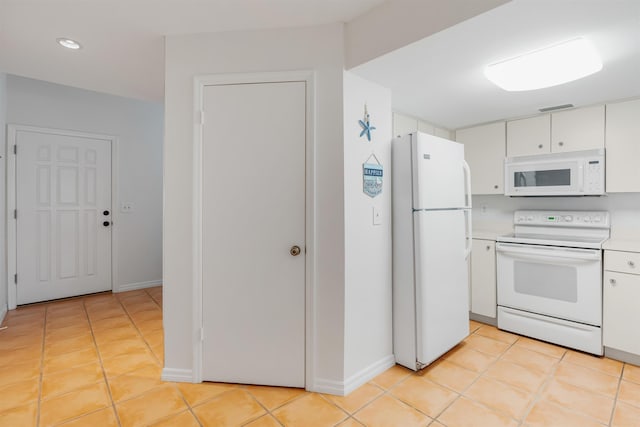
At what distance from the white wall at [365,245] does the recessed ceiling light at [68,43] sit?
1.91 m

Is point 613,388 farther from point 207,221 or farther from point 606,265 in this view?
point 207,221

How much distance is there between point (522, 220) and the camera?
3.13m

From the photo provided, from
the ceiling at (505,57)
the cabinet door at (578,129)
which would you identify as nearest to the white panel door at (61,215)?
the ceiling at (505,57)

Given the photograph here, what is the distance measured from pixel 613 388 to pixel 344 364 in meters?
1.74

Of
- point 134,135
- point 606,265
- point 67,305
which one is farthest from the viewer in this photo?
point 134,135

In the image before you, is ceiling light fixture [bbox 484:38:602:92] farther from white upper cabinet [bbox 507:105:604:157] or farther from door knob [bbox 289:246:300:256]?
door knob [bbox 289:246:300:256]

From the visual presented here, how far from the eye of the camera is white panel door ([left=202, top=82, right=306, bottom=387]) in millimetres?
1939

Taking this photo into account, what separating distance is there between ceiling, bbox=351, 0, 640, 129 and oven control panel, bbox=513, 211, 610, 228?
0.97 meters

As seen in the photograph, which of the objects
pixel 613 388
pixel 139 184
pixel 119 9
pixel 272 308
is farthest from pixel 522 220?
pixel 139 184

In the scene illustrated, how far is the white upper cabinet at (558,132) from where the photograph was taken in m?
2.61

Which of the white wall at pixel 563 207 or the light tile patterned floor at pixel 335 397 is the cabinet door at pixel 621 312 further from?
the white wall at pixel 563 207

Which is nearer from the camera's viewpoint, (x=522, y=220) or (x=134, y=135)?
(x=522, y=220)

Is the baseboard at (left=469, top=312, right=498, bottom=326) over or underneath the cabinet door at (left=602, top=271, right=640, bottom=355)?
underneath

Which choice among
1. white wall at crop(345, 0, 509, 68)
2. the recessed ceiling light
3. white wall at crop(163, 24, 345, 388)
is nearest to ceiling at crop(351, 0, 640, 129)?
white wall at crop(345, 0, 509, 68)
